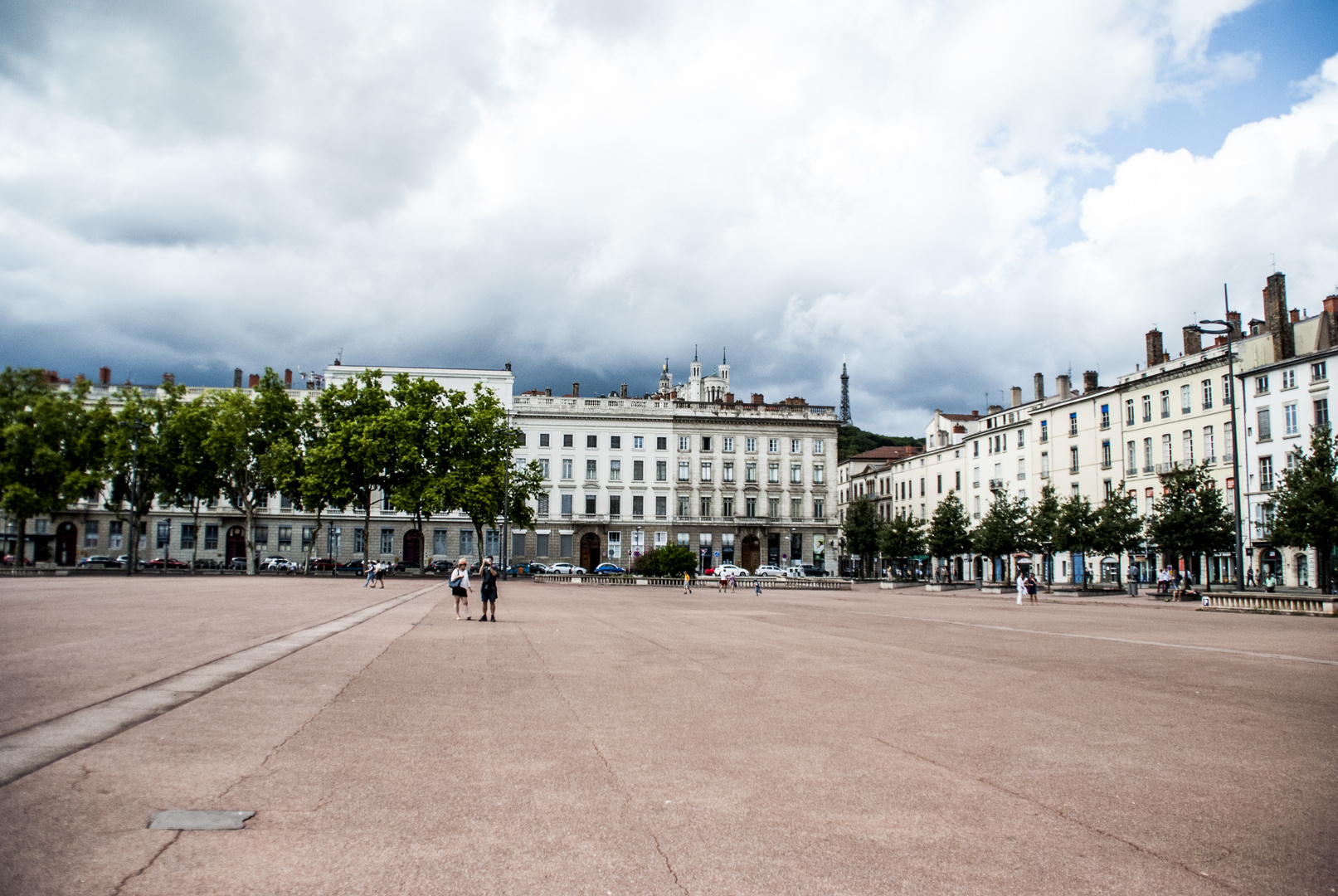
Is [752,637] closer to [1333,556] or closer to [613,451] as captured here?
[1333,556]

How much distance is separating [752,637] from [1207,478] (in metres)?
42.3

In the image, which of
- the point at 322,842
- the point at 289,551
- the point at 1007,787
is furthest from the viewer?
the point at 289,551

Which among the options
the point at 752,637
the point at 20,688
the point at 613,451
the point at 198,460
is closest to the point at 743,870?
the point at 20,688

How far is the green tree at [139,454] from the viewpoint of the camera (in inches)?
2472

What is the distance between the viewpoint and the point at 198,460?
65625 mm

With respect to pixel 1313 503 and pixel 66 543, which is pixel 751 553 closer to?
pixel 1313 503

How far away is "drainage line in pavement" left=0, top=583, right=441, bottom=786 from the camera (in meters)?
7.02

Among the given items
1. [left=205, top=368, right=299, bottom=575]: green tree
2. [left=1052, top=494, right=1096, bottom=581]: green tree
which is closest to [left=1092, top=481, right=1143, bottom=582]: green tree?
[left=1052, top=494, right=1096, bottom=581]: green tree

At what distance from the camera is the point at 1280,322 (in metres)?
57.8

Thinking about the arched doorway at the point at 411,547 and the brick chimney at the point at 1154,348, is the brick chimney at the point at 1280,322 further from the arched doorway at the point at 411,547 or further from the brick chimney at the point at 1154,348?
the arched doorway at the point at 411,547

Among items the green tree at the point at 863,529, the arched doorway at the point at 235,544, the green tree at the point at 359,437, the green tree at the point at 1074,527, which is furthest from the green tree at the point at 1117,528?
the arched doorway at the point at 235,544

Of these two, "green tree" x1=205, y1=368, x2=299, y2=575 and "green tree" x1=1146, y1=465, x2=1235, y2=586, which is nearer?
"green tree" x1=1146, y1=465, x2=1235, y2=586

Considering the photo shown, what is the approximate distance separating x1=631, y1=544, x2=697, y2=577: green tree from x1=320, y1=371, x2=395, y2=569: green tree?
19.9 meters

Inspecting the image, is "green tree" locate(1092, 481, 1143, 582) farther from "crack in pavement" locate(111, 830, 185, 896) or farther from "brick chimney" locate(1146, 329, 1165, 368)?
"crack in pavement" locate(111, 830, 185, 896)
